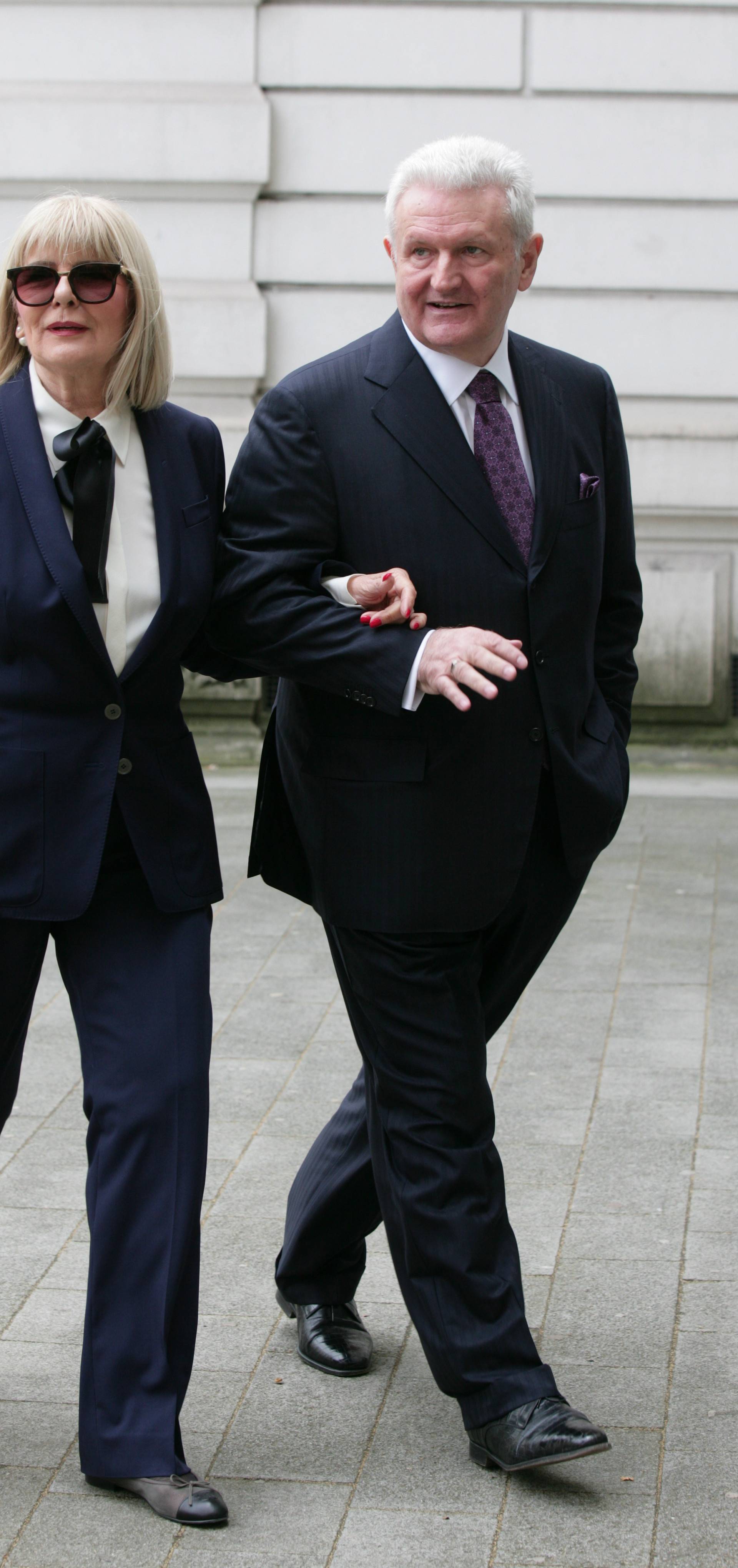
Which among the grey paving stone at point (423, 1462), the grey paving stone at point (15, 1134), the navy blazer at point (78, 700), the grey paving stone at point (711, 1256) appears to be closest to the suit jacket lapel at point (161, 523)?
the navy blazer at point (78, 700)

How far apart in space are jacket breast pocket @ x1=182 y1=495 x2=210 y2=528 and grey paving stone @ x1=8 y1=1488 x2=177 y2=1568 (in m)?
1.54

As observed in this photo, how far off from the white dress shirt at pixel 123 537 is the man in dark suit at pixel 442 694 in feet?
0.46

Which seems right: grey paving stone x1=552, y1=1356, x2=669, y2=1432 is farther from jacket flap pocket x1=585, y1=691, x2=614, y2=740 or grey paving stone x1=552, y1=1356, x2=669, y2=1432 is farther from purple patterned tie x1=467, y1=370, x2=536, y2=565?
purple patterned tie x1=467, y1=370, x2=536, y2=565

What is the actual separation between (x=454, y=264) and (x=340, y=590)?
1.77 ft

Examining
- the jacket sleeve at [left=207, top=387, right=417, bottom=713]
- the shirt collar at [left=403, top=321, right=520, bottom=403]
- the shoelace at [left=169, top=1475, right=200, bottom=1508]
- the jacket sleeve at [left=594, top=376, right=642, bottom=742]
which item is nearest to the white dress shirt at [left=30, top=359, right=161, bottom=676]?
the jacket sleeve at [left=207, top=387, right=417, bottom=713]

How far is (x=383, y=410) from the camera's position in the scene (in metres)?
Result: 3.09

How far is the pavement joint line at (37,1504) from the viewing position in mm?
2854

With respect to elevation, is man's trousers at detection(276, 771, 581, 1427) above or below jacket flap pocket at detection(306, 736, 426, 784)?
below

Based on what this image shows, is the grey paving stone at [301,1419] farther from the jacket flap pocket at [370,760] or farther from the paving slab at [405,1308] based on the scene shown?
the jacket flap pocket at [370,760]

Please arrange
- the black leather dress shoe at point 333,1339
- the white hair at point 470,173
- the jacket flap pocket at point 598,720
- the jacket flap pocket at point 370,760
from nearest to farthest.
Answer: the white hair at point 470,173 → the jacket flap pocket at point 370,760 → the jacket flap pocket at point 598,720 → the black leather dress shoe at point 333,1339

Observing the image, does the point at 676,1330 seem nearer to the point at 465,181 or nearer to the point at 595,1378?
the point at 595,1378

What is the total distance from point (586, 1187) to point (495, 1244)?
128 centimetres

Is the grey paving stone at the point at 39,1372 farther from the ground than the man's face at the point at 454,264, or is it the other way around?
the man's face at the point at 454,264

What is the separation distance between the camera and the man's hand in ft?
9.21
